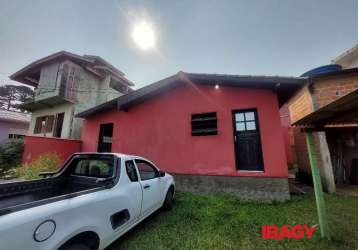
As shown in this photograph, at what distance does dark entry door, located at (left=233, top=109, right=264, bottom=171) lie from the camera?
5.62m

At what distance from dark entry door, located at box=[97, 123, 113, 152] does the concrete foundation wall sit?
489cm

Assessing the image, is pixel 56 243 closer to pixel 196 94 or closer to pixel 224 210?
pixel 224 210

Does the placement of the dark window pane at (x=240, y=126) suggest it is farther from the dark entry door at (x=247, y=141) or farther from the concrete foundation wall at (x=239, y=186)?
the concrete foundation wall at (x=239, y=186)

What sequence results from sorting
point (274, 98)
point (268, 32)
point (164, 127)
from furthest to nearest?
point (164, 127), point (268, 32), point (274, 98)

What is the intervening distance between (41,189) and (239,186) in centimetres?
545

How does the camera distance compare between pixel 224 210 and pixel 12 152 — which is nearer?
pixel 224 210

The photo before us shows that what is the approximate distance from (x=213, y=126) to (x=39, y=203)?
551cm

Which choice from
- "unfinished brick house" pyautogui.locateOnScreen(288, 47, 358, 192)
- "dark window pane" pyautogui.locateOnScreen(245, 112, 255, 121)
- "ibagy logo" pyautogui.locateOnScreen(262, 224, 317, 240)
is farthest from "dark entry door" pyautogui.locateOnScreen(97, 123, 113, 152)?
"unfinished brick house" pyautogui.locateOnScreen(288, 47, 358, 192)

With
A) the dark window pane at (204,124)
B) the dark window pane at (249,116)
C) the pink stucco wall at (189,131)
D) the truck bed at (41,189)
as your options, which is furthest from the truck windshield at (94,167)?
the dark window pane at (249,116)

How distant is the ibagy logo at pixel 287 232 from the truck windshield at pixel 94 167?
3484mm

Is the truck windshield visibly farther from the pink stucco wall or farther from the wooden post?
the wooden post

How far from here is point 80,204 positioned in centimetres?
200

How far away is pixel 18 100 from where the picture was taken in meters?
24.3

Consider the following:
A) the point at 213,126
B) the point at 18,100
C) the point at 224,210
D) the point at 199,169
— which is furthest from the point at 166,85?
the point at 18,100
